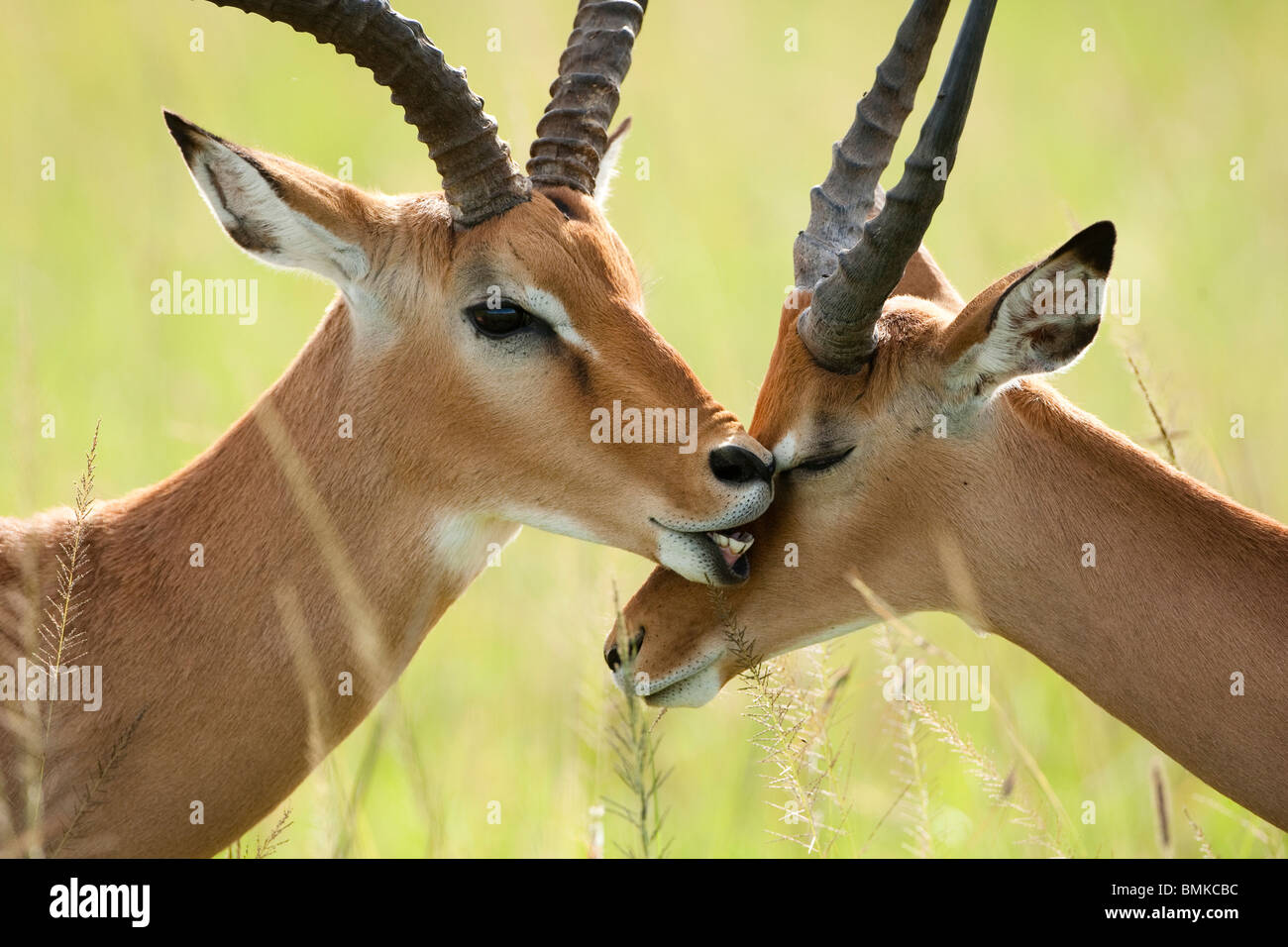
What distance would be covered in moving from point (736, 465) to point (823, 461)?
0.48 metres

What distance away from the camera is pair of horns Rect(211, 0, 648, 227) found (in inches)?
207

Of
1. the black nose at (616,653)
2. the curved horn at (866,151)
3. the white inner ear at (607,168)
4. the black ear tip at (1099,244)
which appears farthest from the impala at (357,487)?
the black ear tip at (1099,244)

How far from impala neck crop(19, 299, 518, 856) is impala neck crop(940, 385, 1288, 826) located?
1.88m

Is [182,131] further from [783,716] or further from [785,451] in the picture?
[783,716]

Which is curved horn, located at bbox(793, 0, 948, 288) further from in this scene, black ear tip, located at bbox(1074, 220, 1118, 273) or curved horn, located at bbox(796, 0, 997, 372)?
black ear tip, located at bbox(1074, 220, 1118, 273)

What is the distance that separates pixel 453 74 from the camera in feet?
17.6

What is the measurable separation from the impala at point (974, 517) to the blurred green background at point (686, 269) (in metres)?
1.24

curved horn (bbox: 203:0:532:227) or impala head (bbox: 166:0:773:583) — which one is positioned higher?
curved horn (bbox: 203:0:532:227)

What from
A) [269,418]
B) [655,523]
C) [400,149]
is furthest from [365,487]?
[400,149]

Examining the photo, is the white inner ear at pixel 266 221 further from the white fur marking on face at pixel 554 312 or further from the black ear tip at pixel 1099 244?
the black ear tip at pixel 1099 244

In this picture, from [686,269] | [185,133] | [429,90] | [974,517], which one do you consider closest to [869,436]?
[974,517]

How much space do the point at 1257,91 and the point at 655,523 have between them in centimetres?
1405

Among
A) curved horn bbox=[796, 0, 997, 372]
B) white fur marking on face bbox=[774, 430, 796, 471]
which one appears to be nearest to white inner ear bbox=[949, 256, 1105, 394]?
curved horn bbox=[796, 0, 997, 372]

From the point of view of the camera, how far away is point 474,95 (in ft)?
17.9
